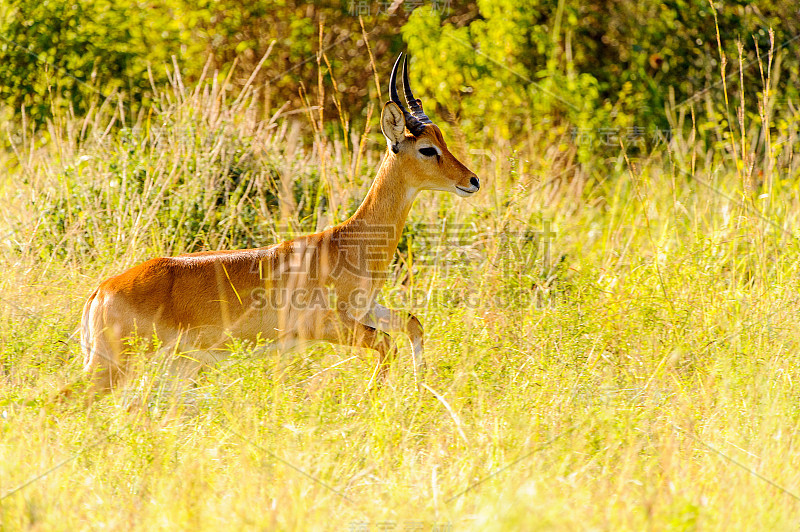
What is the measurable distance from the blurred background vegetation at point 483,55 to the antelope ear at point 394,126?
3.91m

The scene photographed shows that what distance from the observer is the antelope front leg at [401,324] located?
17.1 feet

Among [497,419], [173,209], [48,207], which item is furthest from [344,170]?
[497,419]

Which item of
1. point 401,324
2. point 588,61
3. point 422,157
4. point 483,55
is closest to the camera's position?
point 401,324

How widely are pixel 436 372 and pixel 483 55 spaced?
5.46m

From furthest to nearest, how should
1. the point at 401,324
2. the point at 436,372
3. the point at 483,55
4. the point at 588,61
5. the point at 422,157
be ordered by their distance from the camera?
1. the point at 588,61
2. the point at 483,55
3. the point at 422,157
4. the point at 401,324
5. the point at 436,372

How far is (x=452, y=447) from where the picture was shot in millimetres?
4305

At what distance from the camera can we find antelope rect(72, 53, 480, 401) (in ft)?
16.0

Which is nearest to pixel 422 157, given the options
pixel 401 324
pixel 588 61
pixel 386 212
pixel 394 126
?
pixel 394 126

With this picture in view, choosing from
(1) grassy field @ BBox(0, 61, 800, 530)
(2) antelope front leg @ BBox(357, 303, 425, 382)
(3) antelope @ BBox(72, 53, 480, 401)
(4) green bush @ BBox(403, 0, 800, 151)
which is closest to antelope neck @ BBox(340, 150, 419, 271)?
(3) antelope @ BBox(72, 53, 480, 401)

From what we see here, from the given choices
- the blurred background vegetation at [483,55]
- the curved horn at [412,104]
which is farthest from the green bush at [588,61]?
the curved horn at [412,104]

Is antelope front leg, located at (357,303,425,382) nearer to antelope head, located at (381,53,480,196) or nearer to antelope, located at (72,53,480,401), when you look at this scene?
antelope, located at (72,53,480,401)

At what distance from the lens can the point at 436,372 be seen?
5.20 metres

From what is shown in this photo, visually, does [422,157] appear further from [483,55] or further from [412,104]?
[483,55]

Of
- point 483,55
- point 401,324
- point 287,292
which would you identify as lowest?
point 401,324
